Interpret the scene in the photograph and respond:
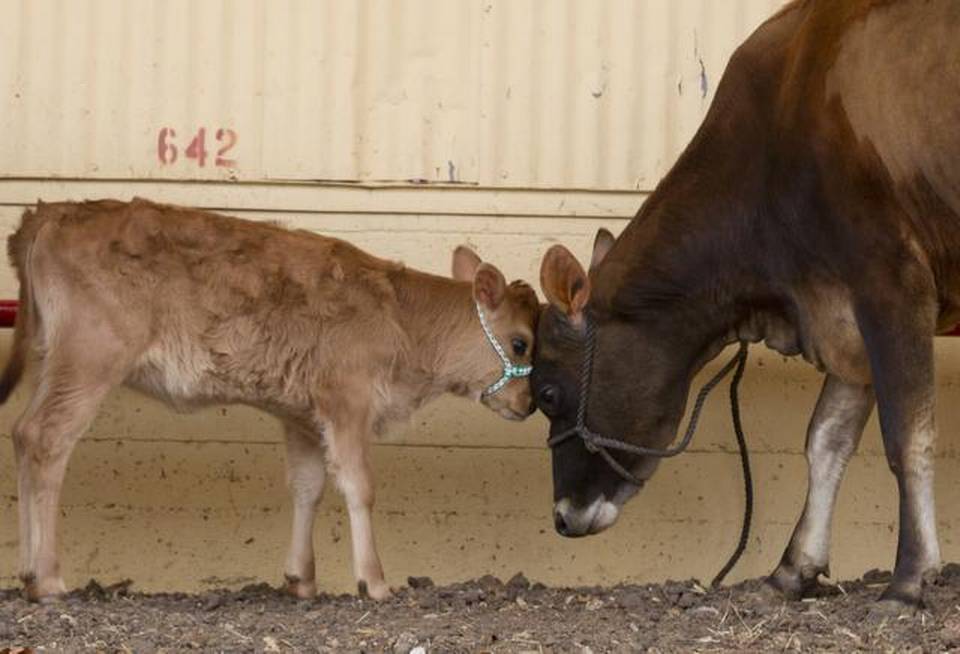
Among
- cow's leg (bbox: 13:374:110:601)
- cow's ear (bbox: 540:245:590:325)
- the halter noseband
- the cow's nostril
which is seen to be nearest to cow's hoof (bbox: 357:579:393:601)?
the cow's nostril

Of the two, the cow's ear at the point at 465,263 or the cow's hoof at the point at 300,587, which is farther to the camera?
the cow's ear at the point at 465,263

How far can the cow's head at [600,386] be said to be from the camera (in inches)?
325

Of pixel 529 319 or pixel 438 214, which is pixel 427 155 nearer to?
pixel 438 214

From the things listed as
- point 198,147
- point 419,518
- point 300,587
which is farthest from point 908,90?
point 198,147

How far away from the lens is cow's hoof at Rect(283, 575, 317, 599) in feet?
28.2

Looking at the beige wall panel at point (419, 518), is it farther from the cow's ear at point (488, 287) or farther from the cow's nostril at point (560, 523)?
the cow's nostril at point (560, 523)

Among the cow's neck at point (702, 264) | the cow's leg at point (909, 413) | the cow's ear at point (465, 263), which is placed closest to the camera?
the cow's leg at point (909, 413)

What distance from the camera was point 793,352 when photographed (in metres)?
8.23

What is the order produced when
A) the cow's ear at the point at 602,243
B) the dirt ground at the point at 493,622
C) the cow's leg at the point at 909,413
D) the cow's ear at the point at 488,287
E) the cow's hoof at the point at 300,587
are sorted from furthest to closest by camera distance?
1. the cow's ear at the point at 602,243
2. the cow's ear at the point at 488,287
3. the cow's hoof at the point at 300,587
4. the cow's leg at the point at 909,413
5. the dirt ground at the point at 493,622

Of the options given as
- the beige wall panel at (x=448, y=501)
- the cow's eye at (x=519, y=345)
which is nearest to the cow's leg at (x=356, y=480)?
the cow's eye at (x=519, y=345)

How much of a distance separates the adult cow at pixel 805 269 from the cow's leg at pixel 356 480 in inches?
29.0

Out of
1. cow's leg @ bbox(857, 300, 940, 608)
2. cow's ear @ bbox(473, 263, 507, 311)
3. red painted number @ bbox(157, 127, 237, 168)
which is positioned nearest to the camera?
cow's leg @ bbox(857, 300, 940, 608)

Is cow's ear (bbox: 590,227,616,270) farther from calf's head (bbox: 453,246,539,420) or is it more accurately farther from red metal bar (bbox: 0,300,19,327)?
red metal bar (bbox: 0,300,19,327)

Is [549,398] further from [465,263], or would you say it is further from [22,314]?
[22,314]
